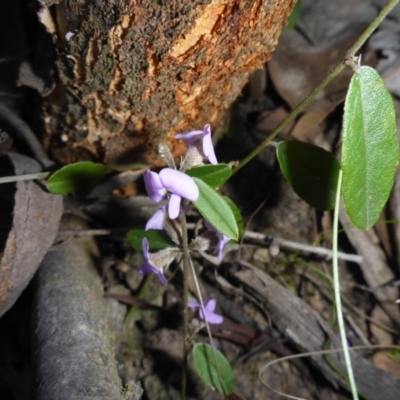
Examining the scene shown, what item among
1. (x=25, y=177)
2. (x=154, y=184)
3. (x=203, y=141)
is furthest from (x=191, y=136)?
(x=25, y=177)

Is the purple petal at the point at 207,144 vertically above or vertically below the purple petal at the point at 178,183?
above

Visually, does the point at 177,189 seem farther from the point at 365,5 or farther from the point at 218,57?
the point at 365,5

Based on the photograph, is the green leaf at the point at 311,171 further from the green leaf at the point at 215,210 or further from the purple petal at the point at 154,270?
the purple petal at the point at 154,270

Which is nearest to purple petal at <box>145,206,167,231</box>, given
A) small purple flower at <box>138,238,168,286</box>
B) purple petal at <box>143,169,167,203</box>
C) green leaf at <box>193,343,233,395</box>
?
small purple flower at <box>138,238,168,286</box>

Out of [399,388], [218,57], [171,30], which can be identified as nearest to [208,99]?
[218,57]

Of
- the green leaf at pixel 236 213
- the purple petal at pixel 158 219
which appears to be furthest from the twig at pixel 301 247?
the purple petal at pixel 158 219

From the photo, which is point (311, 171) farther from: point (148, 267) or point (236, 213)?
point (148, 267)

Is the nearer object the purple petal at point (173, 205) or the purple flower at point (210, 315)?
the purple petal at point (173, 205)
